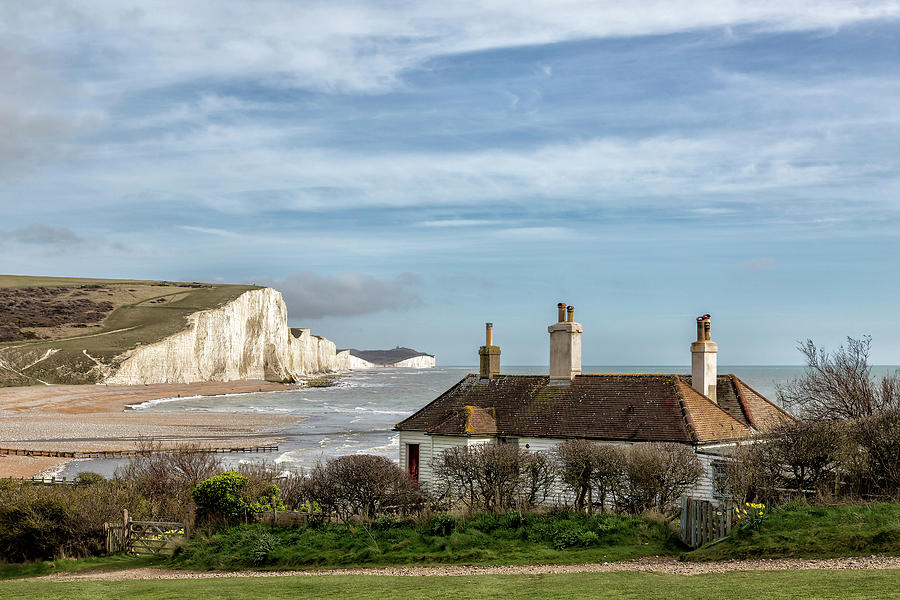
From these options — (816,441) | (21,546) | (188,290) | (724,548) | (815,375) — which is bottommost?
(21,546)

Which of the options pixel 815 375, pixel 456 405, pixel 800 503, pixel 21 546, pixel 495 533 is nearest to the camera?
pixel 800 503

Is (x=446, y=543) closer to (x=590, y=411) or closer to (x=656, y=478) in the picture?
(x=656, y=478)

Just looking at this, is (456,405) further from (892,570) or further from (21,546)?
(892,570)

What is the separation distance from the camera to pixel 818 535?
12.4 m

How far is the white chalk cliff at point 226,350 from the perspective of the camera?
12050cm

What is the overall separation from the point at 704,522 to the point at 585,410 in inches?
277

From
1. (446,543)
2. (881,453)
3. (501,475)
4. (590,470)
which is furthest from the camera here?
(501,475)

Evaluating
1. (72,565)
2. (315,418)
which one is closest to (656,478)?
(72,565)

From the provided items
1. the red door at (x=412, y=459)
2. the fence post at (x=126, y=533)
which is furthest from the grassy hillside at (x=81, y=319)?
the fence post at (x=126, y=533)

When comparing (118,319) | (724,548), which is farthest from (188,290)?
(724,548)

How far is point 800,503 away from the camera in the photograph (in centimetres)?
1397

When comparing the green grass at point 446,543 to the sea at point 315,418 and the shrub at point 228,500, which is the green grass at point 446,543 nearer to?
the shrub at point 228,500

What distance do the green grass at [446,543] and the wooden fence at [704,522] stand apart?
0.37 metres

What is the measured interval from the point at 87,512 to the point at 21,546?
1470 millimetres
